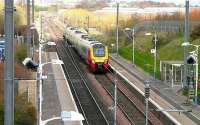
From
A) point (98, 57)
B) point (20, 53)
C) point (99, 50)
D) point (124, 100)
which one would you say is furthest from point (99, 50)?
point (124, 100)

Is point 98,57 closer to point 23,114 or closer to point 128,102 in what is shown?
point 128,102

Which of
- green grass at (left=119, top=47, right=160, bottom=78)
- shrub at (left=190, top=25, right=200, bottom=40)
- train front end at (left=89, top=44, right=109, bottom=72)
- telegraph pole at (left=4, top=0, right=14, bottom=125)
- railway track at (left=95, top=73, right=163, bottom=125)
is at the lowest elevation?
railway track at (left=95, top=73, right=163, bottom=125)

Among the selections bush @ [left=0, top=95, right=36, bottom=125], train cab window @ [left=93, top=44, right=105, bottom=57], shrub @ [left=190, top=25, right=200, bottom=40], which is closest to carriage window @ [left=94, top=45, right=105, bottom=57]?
train cab window @ [left=93, top=44, right=105, bottom=57]

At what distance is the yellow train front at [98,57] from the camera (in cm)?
4612

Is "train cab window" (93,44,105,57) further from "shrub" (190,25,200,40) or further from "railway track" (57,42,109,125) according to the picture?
"shrub" (190,25,200,40)

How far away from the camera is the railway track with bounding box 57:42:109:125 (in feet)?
102

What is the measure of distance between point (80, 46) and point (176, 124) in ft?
87.8

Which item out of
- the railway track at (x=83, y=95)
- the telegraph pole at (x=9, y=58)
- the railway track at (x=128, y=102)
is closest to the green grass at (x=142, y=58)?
the railway track at (x=128, y=102)

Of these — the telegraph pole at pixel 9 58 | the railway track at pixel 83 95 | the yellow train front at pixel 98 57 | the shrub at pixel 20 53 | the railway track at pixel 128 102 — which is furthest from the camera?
the yellow train front at pixel 98 57

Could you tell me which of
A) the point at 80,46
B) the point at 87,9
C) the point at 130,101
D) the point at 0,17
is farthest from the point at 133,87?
the point at 87,9

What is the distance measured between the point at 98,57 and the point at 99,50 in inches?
21.5

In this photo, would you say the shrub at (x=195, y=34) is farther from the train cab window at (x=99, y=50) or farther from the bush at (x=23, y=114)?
the bush at (x=23, y=114)

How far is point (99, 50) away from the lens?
152 feet

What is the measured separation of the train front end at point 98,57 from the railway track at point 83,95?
4.52 ft
